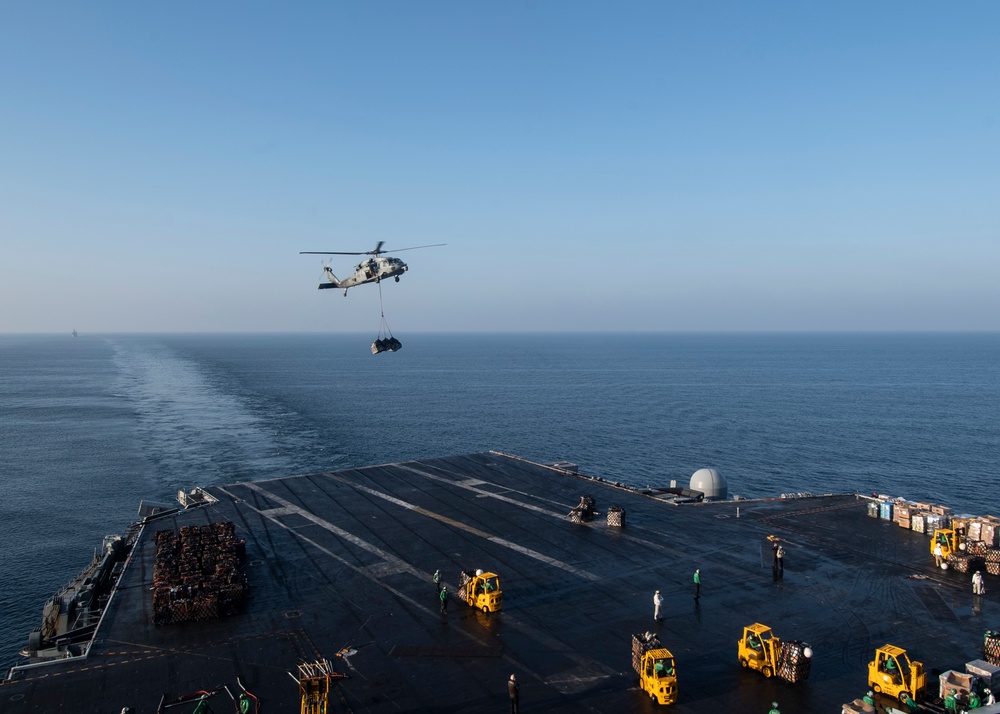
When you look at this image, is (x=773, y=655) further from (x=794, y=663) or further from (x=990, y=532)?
(x=990, y=532)

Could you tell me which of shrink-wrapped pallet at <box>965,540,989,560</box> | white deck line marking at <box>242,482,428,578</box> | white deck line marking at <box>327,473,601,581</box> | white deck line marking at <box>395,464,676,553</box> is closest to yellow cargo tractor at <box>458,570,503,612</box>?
white deck line marking at <box>242,482,428,578</box>

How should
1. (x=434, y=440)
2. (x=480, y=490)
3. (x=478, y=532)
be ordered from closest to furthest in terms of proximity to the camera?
1. (x=478, y=532)
2. (x=480, y=490)
3. (x=434, y=440)

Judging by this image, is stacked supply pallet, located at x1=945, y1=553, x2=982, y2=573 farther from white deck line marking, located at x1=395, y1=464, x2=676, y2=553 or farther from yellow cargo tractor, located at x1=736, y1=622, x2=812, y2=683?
yellow cargo tractor, located at x1=736, y1=622, x2=812, y2=683

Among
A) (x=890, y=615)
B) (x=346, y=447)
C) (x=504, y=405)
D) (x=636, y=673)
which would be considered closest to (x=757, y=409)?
(x=504, y=405)

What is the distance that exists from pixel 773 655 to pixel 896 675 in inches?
160

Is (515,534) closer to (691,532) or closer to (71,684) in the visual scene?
(691,532)

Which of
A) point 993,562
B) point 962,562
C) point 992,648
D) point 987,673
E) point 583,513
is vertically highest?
point 987,673

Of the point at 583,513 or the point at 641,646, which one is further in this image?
the point at 583,513

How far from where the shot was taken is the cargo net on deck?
3108 cm

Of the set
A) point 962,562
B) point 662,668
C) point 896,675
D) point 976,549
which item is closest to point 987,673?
point 896,675

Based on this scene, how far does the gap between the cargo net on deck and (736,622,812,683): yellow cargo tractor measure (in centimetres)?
2356

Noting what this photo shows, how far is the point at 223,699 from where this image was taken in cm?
2417

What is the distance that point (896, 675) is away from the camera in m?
23.4

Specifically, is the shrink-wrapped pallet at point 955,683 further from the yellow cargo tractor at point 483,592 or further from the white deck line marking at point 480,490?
the white deck line marking at point 480,490
